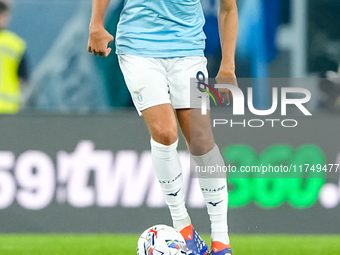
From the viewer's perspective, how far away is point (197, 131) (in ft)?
11.2

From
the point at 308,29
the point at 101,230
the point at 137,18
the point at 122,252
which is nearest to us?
the point at 137,18

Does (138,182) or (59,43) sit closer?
(138,182)

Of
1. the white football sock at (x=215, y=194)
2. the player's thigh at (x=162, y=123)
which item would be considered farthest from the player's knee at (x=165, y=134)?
the white football sock at (x=215, y=194)

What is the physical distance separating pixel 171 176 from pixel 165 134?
0.25 metres

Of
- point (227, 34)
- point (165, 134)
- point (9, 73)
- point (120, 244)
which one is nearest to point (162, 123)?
point (165, 134)

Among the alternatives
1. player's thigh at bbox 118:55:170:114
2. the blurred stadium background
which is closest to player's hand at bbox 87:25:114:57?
player's thigh at bbox 118:55:170:114

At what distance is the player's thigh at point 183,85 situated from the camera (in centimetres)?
347

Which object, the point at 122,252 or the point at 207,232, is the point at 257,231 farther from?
the point at 122,252

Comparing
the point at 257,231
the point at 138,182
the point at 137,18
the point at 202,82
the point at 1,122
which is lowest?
the point at 257,231

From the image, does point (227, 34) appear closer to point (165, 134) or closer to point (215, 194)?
point (165, 134)

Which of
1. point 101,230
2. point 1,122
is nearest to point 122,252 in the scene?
point 101,230

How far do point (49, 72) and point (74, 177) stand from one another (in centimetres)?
303

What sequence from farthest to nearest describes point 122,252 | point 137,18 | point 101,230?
1. point 101,230
2. point 122,252
3. point 137,18

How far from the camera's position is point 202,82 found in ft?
11.7
